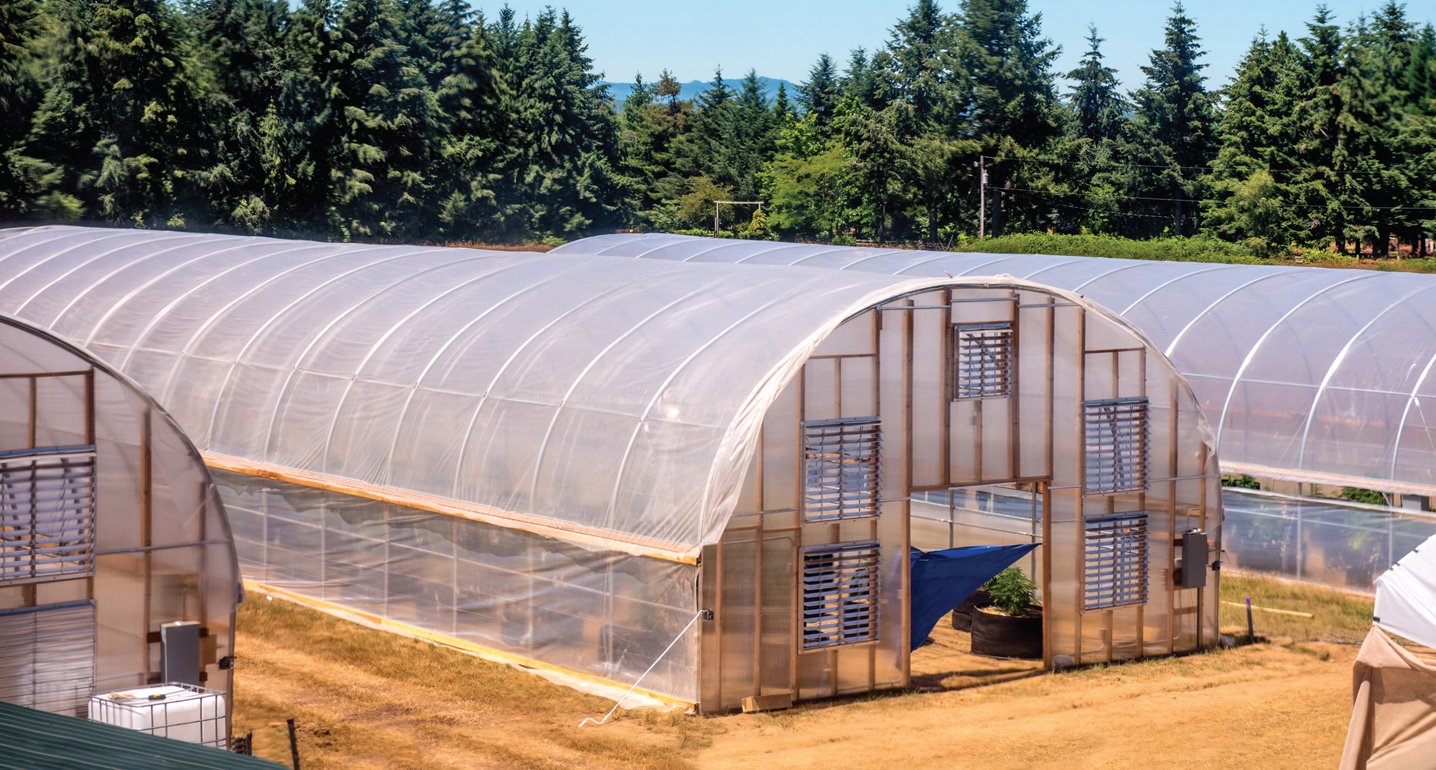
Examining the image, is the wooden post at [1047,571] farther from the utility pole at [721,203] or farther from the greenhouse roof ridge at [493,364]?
the utility pole at [721,203]

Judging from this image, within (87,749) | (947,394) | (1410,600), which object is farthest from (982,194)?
(87,749)

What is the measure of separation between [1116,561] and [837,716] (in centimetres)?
480

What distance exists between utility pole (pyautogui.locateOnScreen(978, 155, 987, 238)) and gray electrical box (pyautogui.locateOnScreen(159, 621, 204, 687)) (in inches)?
2688

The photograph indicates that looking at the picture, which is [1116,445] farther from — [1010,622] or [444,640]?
[444,640]

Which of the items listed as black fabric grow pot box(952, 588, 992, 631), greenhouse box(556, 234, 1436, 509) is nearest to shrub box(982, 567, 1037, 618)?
black fabric grow pot box(952, 588, 992, 631)

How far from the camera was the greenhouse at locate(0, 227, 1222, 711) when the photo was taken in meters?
16.6

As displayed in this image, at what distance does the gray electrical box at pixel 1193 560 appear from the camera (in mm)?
19094

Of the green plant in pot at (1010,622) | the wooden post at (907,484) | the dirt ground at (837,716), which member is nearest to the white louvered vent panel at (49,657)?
the dirt ground at (837,716)

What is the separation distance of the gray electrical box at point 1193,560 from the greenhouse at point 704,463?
0.03m

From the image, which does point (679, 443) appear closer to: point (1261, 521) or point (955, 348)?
point (955, 348)

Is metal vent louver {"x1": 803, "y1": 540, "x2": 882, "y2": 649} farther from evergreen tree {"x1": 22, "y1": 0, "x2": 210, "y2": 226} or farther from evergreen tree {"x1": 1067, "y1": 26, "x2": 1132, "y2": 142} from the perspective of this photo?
evergreen tree {"x1": 1067, "y1": 26, "x2": 1132, "y2": 142}

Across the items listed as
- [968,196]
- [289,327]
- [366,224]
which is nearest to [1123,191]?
[968,196]

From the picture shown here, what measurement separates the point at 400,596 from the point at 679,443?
16.8ft

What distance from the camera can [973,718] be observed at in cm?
1625
